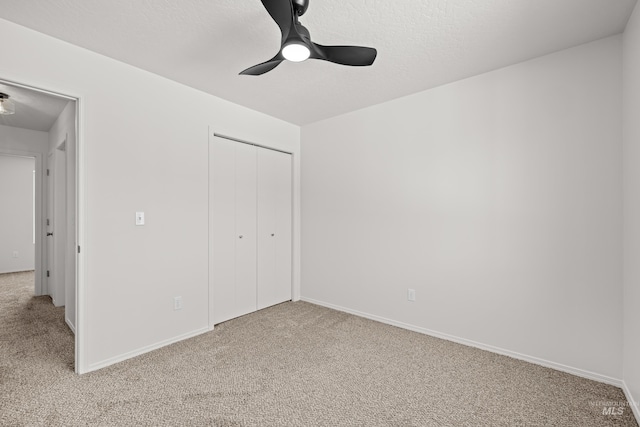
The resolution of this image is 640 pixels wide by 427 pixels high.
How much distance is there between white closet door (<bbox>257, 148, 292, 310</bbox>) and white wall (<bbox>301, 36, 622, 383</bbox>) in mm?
716

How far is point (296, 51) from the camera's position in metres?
1.58

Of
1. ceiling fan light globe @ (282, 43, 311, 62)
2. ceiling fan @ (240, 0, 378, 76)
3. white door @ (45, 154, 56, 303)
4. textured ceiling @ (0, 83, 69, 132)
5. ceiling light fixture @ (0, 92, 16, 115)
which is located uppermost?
textured ceiling @ (0, 83, 69, 132)

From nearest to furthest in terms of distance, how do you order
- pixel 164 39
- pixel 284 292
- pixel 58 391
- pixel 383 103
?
pixel 58 391, pixel 164 39, pixel 383 103, pixel 284 292

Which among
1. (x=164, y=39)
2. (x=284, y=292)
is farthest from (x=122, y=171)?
Result: (x=284, y=292)

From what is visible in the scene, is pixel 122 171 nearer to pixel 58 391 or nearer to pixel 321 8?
pixel 58 391

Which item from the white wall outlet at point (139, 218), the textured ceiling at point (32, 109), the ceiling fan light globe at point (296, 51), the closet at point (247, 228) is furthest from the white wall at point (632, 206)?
the textured ceiling at point (32, 109)

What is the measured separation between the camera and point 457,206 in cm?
273

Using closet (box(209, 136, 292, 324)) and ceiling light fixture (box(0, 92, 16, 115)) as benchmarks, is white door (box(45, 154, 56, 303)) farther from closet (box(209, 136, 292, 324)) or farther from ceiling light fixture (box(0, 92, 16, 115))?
closet (box(209, 136, 292, 324))

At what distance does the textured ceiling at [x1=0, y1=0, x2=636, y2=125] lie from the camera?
5.73 feet

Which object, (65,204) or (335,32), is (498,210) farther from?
(65,204)

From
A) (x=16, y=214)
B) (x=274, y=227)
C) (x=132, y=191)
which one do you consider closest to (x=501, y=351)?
(x=274, y=227)

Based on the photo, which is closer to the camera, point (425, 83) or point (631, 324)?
point (631, 324)

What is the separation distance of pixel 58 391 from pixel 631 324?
3.68 m

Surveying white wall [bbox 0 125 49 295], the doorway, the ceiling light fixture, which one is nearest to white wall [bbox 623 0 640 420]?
the doorway
